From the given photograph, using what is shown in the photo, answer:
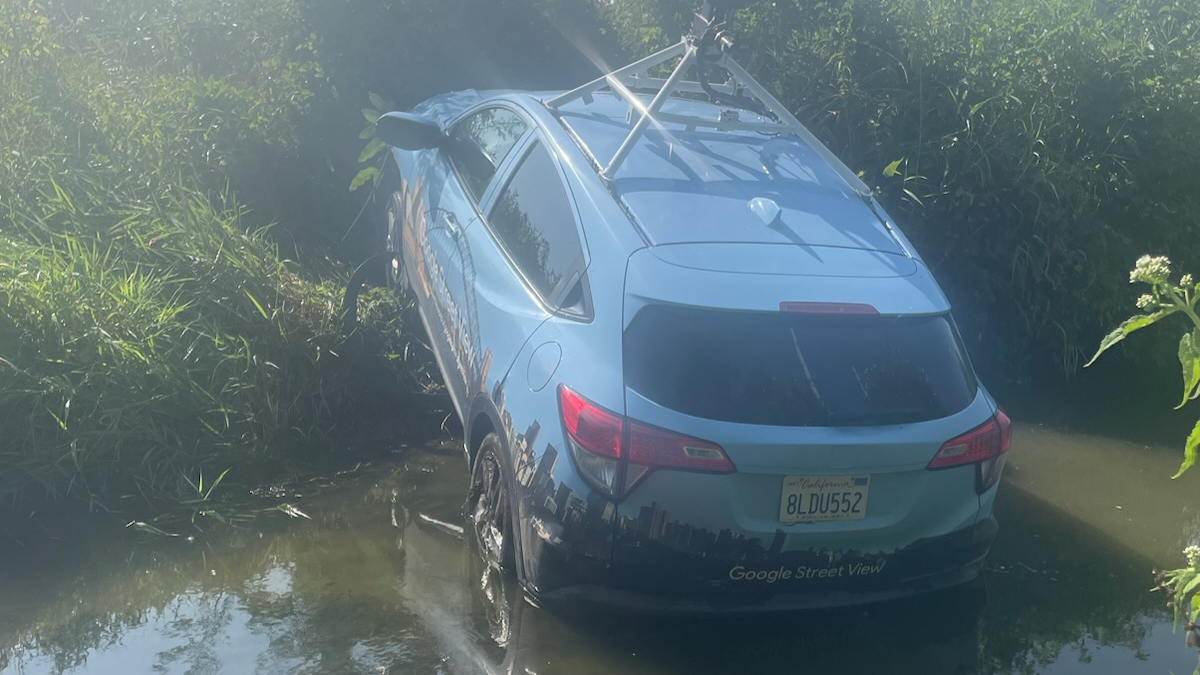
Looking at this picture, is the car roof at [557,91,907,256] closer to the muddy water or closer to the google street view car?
the google street view car

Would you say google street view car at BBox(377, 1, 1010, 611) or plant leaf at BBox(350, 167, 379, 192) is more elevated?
plant leaf at BBox(350, 167, 379, 192)

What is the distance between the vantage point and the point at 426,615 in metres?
4.09

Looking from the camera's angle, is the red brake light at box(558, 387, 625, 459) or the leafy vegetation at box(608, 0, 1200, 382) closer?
the red brake light at box(558, 387, 625, 459)

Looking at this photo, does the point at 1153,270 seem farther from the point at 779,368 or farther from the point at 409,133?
the point at 409,133

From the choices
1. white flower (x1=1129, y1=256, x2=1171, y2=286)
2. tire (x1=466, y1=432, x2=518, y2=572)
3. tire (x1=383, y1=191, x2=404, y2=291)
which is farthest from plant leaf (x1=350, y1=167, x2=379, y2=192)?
white flower (x1=1129, y1=256, x2=1171, y2=286)

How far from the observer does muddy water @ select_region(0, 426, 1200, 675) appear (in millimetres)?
3814

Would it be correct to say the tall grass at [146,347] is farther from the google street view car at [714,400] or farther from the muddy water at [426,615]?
the google street view car at [714,400]

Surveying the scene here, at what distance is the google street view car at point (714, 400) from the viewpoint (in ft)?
11.7

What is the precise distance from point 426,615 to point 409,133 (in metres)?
2.60

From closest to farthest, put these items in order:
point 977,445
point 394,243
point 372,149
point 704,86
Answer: point 977,445 → point 704,86 → point 394,243 → point 372,149

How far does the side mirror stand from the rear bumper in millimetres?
2679

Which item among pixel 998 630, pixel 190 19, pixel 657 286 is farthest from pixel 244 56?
pixel 998 630

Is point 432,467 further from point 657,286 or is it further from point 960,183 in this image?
point 960,183

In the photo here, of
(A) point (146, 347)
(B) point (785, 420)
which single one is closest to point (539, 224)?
(B) point (785, 420)
